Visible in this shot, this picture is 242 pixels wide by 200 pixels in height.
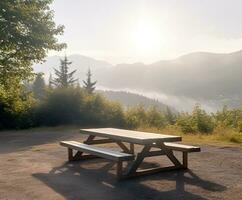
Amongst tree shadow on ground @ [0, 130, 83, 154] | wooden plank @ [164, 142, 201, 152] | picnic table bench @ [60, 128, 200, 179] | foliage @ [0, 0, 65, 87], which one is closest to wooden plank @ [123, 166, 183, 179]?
picnic table bench @ [60, 128, 200, 179]

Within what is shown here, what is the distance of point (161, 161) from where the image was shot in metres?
9.59

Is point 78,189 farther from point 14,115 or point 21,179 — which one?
point 14,115

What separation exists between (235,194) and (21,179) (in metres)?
4.30

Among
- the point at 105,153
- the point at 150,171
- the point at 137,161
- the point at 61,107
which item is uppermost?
the point at 61,107

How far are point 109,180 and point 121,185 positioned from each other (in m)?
0.54

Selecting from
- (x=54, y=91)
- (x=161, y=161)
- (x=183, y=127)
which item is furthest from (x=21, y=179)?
(x=54, y=91)

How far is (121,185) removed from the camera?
7.08 m

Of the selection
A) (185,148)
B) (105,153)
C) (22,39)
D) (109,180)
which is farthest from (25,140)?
(185,148)

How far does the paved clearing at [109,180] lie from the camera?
643 cm

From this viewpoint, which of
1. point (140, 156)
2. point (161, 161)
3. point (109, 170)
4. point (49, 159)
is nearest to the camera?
point (140, 156)

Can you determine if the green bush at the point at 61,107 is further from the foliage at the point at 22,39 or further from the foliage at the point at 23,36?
the foliage at the point at 23,36

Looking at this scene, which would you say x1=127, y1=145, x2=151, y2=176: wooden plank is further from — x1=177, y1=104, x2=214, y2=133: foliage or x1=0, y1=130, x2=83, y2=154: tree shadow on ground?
x1=177, y1=104, x2=214, y2=133: foliage

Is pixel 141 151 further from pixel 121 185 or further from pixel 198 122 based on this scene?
pixel 198 122

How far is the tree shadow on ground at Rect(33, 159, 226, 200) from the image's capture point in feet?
20.8
